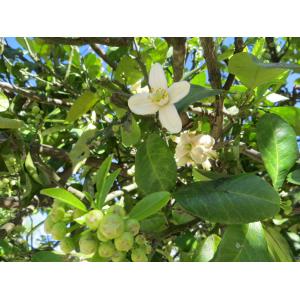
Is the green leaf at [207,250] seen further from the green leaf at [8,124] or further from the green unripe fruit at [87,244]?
the green leaf at [8,124]

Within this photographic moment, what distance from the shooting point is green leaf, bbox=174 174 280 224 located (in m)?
0.73

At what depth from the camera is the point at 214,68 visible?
103 centimetres

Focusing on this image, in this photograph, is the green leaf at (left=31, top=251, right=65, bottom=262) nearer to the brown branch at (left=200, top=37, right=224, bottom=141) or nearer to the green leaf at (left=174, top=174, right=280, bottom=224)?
the green leaf at (left=174, top=174, right=280, bottom=224)

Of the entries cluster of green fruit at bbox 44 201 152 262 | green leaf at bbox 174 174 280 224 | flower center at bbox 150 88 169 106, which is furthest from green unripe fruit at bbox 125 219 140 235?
flower center at bbox 150 88 169 106

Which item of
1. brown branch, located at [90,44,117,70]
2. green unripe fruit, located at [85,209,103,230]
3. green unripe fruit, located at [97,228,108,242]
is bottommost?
green unripe fruit, located at [97,228,108,242]

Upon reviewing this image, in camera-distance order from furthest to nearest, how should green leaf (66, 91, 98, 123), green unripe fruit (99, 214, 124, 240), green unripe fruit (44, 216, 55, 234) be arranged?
green leaf (66, 91, 98, 123) < green unripe fruit (44, 216, 55, 234) < green unripe fruit (99, 214, 124, 240)

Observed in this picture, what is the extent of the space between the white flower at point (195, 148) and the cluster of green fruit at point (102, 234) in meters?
0.38

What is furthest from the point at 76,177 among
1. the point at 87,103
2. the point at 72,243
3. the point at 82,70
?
the point at 72,243

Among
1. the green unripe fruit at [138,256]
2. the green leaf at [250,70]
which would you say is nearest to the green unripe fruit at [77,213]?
the green unripe fruit at [138,256]

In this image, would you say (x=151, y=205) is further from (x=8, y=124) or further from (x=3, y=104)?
(x=3, y=104)

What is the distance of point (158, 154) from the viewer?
0.92 metres

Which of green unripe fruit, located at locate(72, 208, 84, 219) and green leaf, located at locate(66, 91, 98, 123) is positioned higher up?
green leaf, located at locate(66, 91, 98, 123)

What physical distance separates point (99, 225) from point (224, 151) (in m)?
0.65

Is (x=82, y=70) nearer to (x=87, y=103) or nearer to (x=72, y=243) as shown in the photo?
(x=87, y=103)
